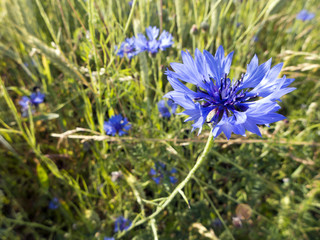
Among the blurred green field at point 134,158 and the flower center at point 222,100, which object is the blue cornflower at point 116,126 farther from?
the flower center at point 222,100

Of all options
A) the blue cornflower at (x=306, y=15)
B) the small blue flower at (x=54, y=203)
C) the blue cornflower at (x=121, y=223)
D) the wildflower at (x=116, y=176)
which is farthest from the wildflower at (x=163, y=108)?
the blue cornflower at (x=306, y=15)

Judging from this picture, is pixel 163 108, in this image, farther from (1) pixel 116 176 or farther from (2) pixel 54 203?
(2) pixel 54 203

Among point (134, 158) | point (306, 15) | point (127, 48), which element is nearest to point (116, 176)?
point (134, 158)

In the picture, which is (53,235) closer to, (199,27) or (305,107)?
(199,27)

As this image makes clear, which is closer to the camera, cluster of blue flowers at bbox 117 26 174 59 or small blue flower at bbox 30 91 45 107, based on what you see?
cluster of blue flowers at bbox 117 26 174 59

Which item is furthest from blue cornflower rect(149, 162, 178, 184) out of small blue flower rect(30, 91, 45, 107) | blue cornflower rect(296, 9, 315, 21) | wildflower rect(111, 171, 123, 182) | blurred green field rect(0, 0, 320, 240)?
blue cornflower rect(296, 9, 315, 21)

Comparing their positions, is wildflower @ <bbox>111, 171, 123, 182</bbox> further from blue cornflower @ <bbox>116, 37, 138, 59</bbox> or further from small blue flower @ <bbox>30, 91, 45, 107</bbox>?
small blue flower @ <bbox>30, 91, 45, 107</bbox>

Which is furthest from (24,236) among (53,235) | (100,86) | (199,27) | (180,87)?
(199,27)

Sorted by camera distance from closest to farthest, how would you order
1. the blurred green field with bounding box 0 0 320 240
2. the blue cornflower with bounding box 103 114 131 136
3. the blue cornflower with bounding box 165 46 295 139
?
the blue cornflower with bounding box 165 46 295 139 → the blurred green field with bounding box 0 0 320 240 → the blue cornflower with bounding box 103 114 131 136
